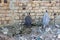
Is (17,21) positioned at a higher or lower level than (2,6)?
lower

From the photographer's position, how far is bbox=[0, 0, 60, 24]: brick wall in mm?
14420

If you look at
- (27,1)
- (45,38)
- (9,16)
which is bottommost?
(45,38)

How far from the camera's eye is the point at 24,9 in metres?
14.7

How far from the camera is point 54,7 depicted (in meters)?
15.1

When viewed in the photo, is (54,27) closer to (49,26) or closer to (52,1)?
(49,26)

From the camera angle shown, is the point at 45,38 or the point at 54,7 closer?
the point at 45,38

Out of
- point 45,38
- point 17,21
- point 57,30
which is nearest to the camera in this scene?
point 45,38

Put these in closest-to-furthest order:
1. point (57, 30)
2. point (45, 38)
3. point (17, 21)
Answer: point (45, 38), point (57, 30), point (17, 21)

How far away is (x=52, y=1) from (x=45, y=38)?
3.20 metres

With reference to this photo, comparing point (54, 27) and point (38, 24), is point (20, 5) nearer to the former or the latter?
point (38, 24)

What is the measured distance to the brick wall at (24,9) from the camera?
1442 cm

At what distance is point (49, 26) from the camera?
1427 cm

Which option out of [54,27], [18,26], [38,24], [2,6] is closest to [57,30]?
[54,27]

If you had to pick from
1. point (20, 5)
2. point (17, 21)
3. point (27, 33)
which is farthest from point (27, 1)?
point (27, 33)
